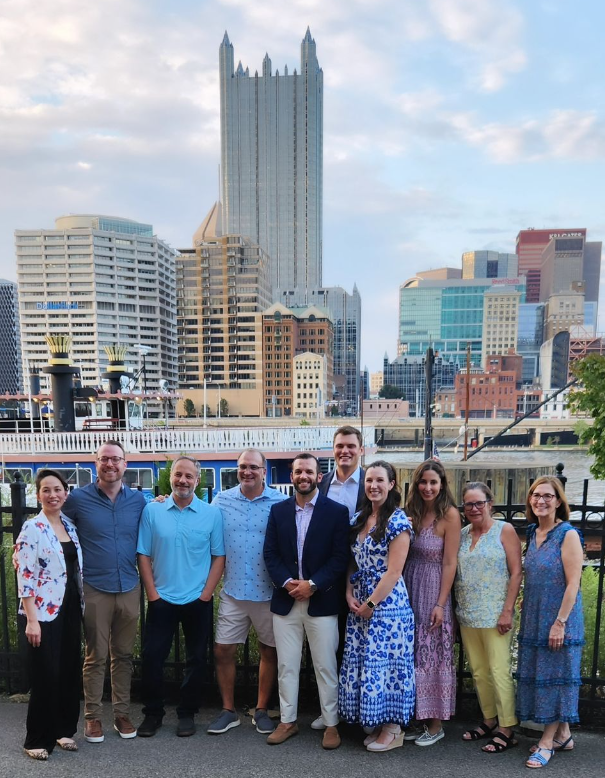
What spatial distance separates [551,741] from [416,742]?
0.80 m

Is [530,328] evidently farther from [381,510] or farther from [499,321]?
[381,510]

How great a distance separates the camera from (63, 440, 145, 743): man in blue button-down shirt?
3361 mm

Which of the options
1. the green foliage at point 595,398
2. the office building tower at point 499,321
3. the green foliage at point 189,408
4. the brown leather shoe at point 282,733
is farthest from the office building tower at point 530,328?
the brown leather shoe at point 282,733

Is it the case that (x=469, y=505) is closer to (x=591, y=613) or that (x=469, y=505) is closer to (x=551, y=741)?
(x=551, y=741)

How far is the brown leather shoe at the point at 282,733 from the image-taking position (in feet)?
11.0

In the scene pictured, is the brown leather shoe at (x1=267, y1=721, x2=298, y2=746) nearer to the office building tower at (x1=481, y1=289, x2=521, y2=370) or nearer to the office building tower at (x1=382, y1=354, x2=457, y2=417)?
the office building tower at (x1=382, y1=354, x2=457, y2=417)

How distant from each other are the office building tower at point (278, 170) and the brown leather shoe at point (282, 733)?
554 ft

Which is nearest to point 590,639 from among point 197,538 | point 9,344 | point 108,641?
point 197,538

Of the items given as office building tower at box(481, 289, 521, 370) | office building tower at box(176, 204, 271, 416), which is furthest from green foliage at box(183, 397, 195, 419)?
office building tower at box(481, 289, 521, 370)

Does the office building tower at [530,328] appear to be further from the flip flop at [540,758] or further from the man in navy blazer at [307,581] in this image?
the man in navy blazer at [307,581]

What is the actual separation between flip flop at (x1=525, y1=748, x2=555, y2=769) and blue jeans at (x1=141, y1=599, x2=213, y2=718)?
2.09m

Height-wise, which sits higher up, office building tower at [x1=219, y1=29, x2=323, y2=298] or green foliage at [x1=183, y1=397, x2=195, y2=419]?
office building tower at [x1=219, y1=29, x2=323, y2=298]

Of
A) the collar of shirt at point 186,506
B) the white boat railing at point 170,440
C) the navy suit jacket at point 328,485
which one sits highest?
the navy suit jacket at point 328,485

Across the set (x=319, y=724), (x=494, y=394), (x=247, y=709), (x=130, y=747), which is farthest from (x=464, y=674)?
(x=494, y=394)
